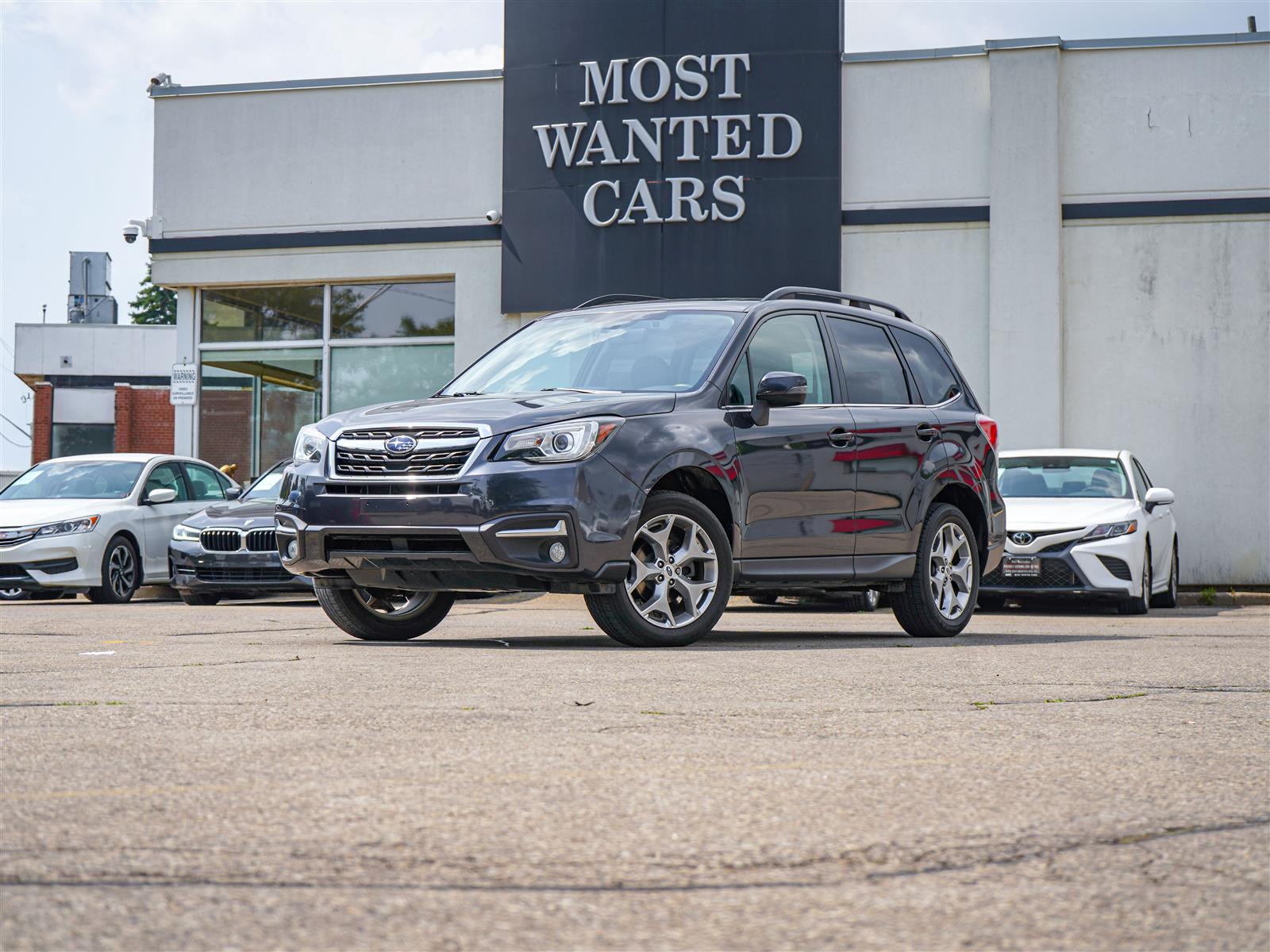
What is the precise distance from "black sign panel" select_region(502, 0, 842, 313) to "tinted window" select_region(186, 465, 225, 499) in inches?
182

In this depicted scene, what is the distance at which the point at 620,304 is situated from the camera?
31.1 feet

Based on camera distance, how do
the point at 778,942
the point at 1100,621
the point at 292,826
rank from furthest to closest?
the point at 1100,621, the point at 292,826, the point at 778,942

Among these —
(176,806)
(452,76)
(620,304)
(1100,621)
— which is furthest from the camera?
(452,76)

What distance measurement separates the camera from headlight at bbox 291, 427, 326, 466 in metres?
8.15

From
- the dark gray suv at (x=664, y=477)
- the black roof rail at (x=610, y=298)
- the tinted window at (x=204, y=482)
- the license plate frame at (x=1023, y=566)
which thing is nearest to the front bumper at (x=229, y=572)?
the tinted window at (x=204, y=482)

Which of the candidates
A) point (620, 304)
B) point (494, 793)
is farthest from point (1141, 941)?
point (620, 304)

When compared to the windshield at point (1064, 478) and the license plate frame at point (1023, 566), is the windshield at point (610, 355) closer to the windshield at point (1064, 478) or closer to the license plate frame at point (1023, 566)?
the license plate frame at point (1023, 566)

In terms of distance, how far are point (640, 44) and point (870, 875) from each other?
60.7ft

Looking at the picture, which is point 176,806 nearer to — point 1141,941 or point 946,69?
point 1141,941

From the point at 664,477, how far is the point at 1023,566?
6.88 m

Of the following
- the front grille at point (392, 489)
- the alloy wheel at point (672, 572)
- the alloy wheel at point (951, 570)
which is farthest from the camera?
the alloy wheel at point (951, 570)

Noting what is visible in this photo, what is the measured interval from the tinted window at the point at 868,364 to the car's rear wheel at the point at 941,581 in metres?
0.76

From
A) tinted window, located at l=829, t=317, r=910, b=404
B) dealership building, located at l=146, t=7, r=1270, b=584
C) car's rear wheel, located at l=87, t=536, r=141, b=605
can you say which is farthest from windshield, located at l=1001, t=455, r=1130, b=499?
car's rear wheel, located at l=87, t=536, r=141, b=605

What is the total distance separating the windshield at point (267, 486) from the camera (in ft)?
53.0
